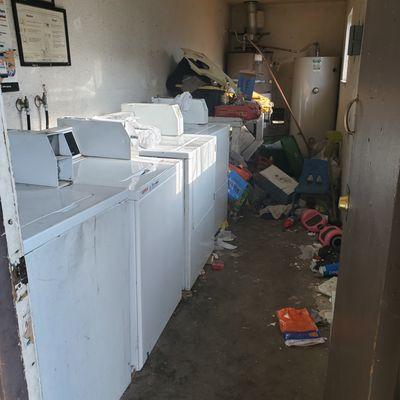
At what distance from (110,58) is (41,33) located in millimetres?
741

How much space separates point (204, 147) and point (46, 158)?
1.26 metres

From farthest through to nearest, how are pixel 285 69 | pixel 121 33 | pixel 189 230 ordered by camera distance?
pixel 285 69 → pixel 121 33 → pixel 189 230

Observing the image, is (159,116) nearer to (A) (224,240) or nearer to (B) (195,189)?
(B) (195,189)

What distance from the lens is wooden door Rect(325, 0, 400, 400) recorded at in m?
0.69

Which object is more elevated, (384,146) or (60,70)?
(60,70)

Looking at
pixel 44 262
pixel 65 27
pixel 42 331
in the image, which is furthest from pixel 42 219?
pixel 65 27

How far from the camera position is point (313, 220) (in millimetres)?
3754

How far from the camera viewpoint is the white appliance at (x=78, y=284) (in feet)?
3.84

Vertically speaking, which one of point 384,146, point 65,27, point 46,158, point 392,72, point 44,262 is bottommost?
point 44,262

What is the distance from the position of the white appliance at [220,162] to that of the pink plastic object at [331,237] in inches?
34.3

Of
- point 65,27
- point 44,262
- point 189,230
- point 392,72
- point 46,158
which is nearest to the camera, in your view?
point 392,72

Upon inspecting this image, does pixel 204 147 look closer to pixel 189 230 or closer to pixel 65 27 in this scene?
pixel 189 230

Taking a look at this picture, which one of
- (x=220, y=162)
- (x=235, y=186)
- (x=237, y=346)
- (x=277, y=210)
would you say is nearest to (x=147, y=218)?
(x=237, y=346)

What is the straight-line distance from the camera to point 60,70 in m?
2.27
